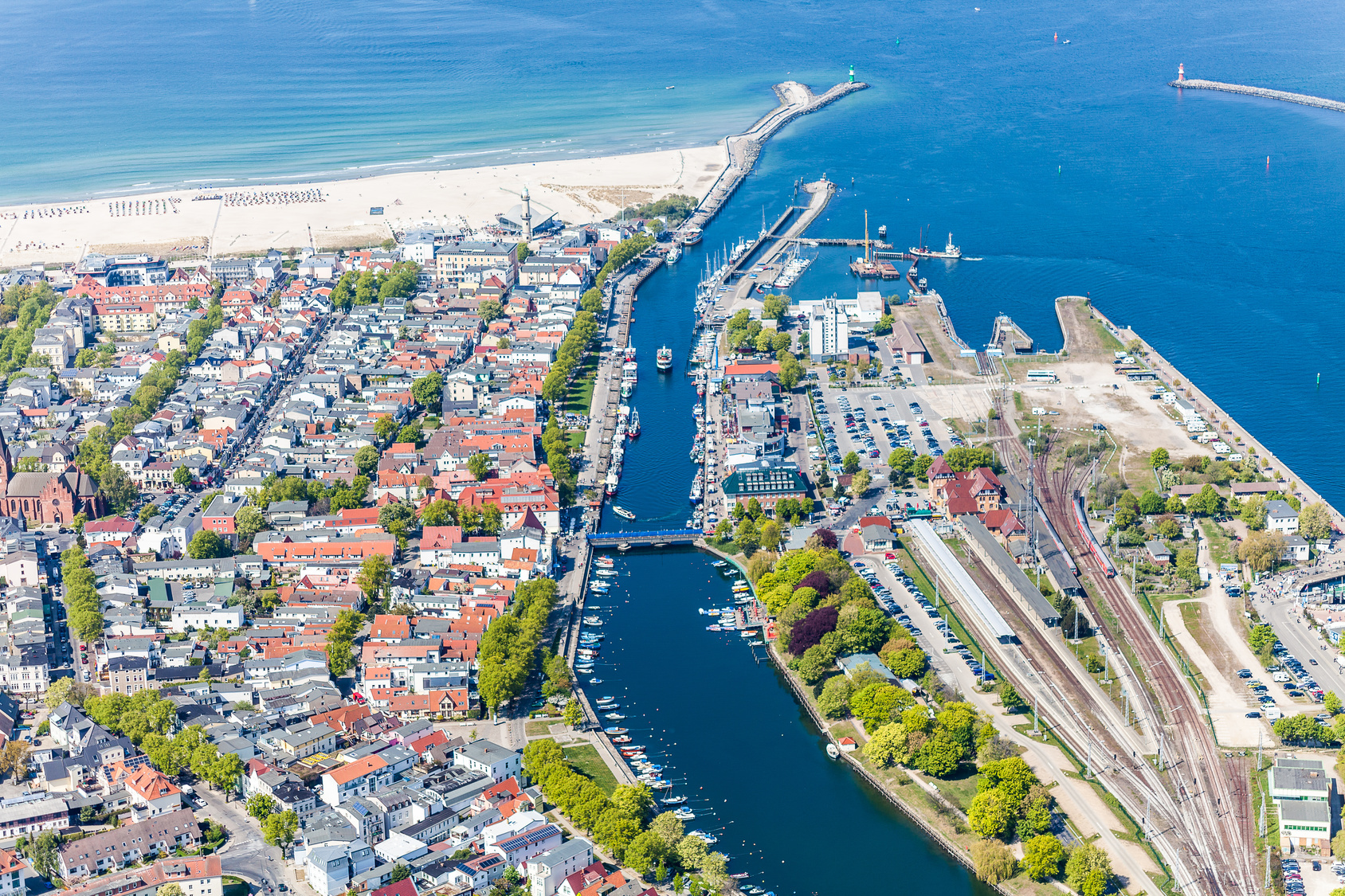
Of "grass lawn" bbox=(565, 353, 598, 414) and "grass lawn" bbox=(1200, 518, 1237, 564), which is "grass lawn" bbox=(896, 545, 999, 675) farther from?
"grass lawn" bbox=(565, 353, 598, 414)

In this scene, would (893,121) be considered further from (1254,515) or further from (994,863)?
(994,863)

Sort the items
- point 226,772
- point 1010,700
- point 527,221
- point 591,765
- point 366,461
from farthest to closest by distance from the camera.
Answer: point 527,221 → point 366,461 → point 1010,700 → point 591,765 → point 226,772

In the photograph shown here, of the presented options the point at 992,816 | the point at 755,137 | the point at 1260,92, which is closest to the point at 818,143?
the point at 755,137

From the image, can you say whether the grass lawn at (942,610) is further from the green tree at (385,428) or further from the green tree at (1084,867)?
the green tree at (385,428)

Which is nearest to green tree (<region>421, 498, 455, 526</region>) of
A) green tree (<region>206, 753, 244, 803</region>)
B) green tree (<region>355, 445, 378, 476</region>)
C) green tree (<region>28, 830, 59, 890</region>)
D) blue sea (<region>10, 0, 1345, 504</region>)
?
green tree (<region>355, 445, 378, 476</region>)

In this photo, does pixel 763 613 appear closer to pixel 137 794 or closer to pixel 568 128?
pixel 137 794

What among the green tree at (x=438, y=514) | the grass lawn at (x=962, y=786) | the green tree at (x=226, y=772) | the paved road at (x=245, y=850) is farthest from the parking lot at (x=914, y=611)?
the green tree at (x=226, y=772)

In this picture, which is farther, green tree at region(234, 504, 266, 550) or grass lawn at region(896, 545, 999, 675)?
green tree at region(234, 504, 266, 550)
